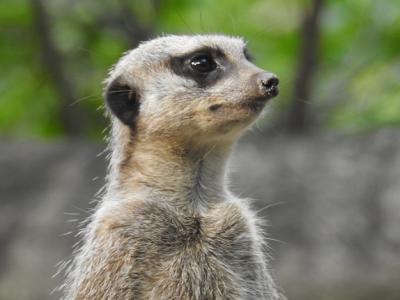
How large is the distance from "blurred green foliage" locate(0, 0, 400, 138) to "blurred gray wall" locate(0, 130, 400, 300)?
0.38 meters

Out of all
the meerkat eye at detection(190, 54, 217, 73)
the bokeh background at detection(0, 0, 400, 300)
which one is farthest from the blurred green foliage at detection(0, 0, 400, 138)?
the meerkat eye at detection(190, 54, 217, 73)

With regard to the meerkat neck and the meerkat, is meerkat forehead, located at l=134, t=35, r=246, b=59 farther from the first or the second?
the meerkat neck

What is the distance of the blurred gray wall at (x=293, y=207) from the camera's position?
10.4 m

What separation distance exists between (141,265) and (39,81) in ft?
18.5

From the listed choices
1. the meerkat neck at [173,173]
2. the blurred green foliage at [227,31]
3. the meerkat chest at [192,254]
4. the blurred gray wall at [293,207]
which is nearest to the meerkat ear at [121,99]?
the meerkat neck at [173,173]

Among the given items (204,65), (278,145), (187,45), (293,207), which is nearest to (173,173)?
(204,65)

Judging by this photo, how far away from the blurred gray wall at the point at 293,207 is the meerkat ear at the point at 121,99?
4.20 m

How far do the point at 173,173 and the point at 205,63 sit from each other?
0.60 m

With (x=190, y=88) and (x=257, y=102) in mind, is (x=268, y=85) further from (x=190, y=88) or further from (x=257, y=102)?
(x=190, y=88)

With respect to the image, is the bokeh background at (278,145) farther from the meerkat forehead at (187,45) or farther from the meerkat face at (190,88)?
the meerkat face at (190,88)

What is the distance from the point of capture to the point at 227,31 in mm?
9914

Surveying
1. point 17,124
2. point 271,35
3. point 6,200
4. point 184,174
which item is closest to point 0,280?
point 6,200

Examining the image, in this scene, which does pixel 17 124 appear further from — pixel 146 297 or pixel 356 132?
pixel 146 297

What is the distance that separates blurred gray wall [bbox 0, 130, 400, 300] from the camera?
1038 centimetres
